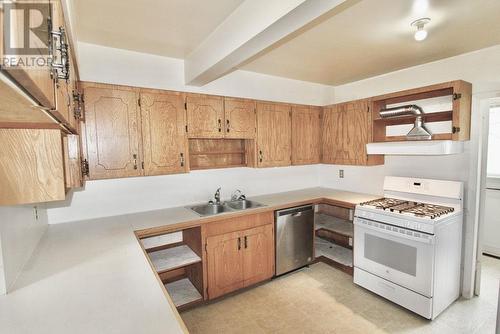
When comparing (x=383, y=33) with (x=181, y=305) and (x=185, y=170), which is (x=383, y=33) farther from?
(x=181, y=305)

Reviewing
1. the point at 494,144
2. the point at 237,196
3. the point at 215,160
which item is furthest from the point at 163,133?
the point at 494,144

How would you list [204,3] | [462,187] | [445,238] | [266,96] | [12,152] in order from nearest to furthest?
[12,152]
[204,3]
[445,238]
[462,187]
[266,96]

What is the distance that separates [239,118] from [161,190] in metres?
1.20

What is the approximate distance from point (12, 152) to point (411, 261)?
2.98m

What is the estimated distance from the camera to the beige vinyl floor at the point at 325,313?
213 centimetres

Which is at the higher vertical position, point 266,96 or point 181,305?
point 266,96

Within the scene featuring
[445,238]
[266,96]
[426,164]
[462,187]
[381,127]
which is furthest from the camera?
[266,96]

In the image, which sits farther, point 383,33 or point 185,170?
point 185,170

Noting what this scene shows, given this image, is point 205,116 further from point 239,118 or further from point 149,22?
point 149,22

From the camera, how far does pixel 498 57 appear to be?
2.29 metres

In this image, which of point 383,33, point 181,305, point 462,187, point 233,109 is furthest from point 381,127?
point 181,305

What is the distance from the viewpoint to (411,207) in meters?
2.56

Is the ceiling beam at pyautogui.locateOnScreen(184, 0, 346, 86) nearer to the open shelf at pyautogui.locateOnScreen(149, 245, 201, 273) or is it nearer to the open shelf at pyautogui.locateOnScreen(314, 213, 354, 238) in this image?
the open shelf at pyautogui.locateOnScreen(149, 245, 201, 273)

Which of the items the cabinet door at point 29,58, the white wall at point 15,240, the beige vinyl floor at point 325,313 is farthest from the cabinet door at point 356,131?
the white wall at point 15,240
